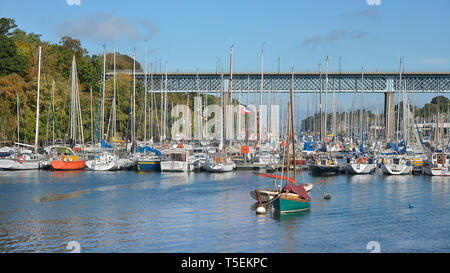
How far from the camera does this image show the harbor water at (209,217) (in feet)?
94.9

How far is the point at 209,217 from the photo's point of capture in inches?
1431

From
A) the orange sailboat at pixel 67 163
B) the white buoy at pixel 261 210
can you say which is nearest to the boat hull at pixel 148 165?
the orange sailboat at pixel 67 163

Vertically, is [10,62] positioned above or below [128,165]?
above

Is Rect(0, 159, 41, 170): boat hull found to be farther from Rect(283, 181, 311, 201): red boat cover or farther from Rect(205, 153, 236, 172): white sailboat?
Rect(283, 181, 311, 201): red boat cover

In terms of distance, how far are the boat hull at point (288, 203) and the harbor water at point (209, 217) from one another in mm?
544

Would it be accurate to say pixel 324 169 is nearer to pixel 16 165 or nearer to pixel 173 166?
pixel 173 166

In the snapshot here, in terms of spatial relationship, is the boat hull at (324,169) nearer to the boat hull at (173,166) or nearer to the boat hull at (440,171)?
the boat hull at (440,171)

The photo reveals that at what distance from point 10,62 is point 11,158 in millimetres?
29291

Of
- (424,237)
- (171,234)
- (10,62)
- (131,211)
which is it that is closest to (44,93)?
(10,62)

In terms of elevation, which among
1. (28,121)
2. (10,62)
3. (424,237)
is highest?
(10,62)

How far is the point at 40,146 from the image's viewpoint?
8838cm
